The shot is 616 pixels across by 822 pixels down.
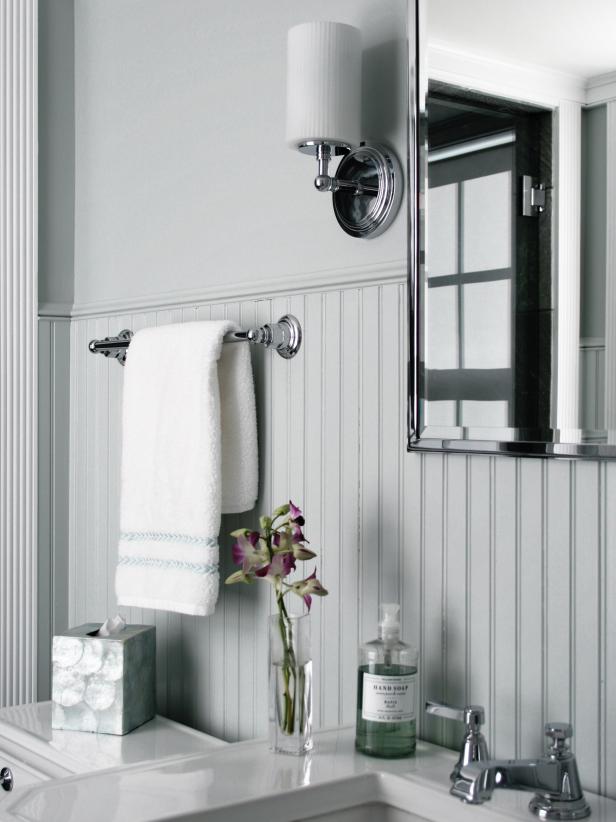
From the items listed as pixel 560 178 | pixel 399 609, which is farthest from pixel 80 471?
pixel 560 178

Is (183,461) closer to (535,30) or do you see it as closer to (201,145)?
(201,145)

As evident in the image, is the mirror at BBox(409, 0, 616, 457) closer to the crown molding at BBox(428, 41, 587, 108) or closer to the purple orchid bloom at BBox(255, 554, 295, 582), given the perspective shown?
the crown molding at BBox(428, 41, 587, 108)

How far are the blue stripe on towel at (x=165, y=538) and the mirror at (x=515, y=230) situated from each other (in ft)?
1.23

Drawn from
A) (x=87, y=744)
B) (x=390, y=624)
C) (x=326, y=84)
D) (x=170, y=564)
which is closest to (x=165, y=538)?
(x=170, y=564)

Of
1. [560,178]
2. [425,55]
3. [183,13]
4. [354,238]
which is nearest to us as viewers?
[560,178]

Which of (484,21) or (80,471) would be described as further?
(80,471)

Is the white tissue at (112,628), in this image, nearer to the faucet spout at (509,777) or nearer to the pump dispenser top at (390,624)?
the pump dispenser top at (390,624)

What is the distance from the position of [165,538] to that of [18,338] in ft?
2.23

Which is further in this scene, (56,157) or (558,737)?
(56,157)

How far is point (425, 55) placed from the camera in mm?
1315

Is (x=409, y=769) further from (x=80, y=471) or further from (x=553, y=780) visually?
(x=80, y=471)

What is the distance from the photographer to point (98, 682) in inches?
63.8

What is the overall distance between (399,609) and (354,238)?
513 millimetres

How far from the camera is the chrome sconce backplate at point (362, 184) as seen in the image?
1.39m
